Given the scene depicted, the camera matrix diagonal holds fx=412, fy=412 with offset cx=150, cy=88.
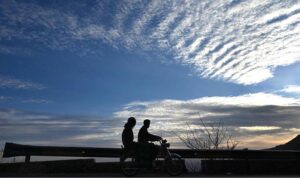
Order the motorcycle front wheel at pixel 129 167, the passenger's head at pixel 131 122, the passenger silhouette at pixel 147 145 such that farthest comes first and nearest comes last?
the passenger's head at pixel 131 122
the passenger silhouette at pixel 147 145
the motorcycle front wheel at pixel 129 167

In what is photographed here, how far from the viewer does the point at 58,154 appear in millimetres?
12898

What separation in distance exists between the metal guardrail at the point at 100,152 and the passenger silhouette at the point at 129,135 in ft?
1.71

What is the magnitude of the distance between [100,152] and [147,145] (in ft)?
5.11

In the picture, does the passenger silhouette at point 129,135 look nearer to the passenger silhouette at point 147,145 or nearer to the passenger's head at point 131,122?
the passenger's head at point 131,122

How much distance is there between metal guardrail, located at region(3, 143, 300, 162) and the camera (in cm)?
1273

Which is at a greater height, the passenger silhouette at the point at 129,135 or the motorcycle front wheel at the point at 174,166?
the passenger silhouette at the point at 129,135

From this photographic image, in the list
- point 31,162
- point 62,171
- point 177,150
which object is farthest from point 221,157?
point 31,162

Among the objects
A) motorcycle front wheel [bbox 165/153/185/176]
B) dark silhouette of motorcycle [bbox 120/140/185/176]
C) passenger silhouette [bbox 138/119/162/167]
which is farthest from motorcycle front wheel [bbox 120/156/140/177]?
motorcycle front wheel [bbox 165/153/185/176]

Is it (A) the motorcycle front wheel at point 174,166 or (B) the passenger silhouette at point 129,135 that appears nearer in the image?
(A) the motorcycle front wheel at point 174,166

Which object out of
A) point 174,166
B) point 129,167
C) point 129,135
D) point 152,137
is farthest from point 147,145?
point 174,166

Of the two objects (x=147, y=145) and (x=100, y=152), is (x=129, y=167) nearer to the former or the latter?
(x=147, y=145)

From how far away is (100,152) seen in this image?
1295 centimetres

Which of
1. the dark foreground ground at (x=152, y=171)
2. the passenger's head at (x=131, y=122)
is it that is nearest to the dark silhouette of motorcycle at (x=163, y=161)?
the dark foreground ground at (x=152, y=171)

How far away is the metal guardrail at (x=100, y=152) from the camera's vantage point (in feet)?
41.8
